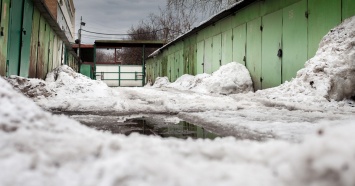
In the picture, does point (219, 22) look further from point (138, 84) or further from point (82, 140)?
point (138, 84)

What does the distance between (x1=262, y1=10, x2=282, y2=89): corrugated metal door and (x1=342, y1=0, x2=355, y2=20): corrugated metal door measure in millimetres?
1848

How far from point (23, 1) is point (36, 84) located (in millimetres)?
1968

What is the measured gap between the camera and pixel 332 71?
4.68 metres

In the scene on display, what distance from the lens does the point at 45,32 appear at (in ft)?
27.1

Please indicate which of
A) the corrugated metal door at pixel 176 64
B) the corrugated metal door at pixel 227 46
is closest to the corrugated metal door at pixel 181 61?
the corrugated metal door at pixel 176 64

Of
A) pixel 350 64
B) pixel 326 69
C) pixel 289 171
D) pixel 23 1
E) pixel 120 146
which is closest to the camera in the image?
pixel 289 171

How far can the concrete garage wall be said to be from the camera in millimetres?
5699

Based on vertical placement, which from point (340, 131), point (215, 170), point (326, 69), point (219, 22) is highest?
point (219, 22)

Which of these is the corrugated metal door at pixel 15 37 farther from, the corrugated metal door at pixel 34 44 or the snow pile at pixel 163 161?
the snow pile at pixel 163 161

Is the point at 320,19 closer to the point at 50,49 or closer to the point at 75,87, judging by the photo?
the point at 75,87

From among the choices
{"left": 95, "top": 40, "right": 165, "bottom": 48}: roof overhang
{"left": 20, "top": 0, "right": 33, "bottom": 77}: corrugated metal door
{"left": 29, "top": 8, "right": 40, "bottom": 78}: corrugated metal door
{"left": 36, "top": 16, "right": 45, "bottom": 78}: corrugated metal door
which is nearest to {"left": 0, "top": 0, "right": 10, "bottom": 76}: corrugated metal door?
{"left": 20, "top": 0, "right": 33, "bottom": 77}: corrugated metal door

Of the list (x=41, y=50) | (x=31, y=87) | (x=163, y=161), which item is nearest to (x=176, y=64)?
(x=41, y=50)

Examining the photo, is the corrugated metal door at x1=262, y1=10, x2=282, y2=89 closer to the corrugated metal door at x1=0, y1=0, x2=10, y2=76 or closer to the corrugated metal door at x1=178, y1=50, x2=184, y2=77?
the corrugated metal door at x1=0, y1=0, x2=10, y2=76

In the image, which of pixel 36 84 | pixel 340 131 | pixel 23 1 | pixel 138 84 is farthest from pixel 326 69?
pixel 138 84
